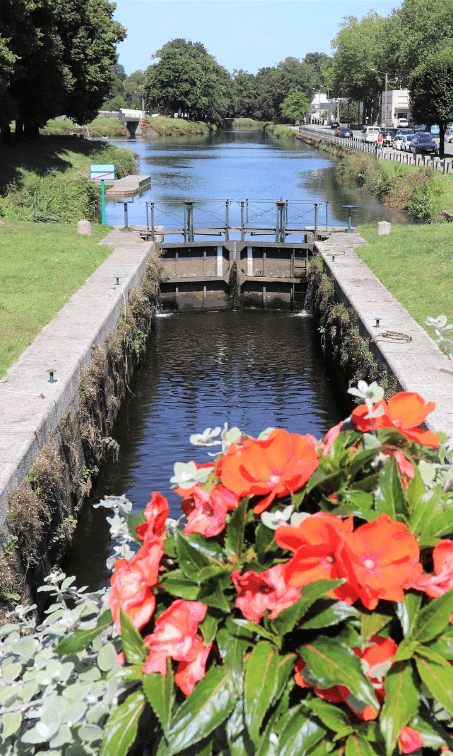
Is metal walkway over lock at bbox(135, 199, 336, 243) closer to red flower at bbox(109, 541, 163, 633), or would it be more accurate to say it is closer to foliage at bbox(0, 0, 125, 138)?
foliage at bbox(0, 0, 125, 138)

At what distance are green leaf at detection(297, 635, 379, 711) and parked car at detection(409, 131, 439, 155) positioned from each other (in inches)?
1762

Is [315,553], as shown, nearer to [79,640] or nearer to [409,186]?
[79,640]

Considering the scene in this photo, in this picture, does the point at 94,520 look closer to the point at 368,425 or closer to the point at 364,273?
the point at 368,425

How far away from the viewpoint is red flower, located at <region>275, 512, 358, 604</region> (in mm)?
1624

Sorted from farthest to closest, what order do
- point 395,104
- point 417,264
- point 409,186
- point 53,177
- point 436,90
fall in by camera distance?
point 395,104
point 436,90
point 409,186
point 53,177
point 417,264

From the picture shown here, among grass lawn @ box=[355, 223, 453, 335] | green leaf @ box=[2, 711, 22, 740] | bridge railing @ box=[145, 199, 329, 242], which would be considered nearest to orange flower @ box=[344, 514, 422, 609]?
green leaf @ box=[2, 711, 22, 740]

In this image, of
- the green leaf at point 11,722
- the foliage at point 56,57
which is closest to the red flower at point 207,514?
the green leaf at point 11,722

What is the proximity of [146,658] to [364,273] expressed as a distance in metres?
14.4

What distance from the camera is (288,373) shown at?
47.8ft

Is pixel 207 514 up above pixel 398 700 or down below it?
above

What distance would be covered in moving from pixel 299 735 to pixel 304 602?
11.0 inches

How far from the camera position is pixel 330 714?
62.6 inches

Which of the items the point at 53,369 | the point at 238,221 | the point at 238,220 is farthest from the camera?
the point at 238,220

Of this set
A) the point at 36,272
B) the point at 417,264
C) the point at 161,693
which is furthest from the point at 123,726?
the point at 417,264
